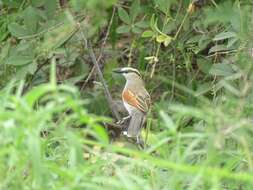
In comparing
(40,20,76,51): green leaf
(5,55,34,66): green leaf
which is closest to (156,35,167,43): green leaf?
(40,20,76,51): green leaf

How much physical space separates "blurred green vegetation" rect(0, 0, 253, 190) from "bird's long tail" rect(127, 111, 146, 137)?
0.12 metres

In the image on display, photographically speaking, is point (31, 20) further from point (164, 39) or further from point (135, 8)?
point (164, 39)

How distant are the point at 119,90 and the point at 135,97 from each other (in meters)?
1.32

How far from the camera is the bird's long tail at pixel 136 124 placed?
618 centimetres

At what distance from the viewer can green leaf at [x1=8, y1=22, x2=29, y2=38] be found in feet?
20.5

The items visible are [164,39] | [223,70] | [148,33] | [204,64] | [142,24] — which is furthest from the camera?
[204,64]

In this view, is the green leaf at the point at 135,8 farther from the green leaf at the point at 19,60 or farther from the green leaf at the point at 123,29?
the green leaf at the point at 19,60

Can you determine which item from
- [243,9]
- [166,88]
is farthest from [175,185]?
[166,88]

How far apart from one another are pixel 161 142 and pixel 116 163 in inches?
26.9

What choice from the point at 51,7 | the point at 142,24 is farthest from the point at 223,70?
the point at 51,7

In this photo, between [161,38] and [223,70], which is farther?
[161,38]

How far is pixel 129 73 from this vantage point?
6.82 m

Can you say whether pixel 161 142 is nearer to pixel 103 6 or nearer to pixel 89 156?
pixel 89 156

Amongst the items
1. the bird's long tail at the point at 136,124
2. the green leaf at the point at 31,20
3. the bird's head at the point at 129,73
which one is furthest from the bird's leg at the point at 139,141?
the green leaf at the point at 31,20
